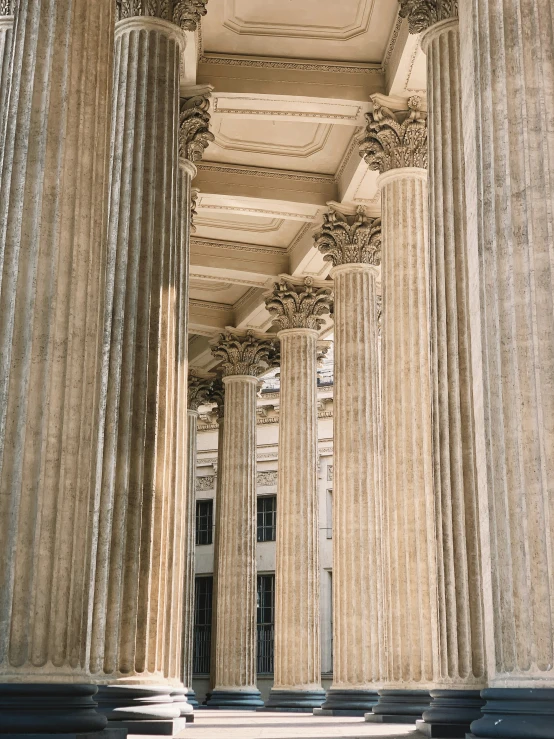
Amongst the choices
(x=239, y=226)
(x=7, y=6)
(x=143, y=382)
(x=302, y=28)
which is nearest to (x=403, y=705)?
(x=143, y=382)

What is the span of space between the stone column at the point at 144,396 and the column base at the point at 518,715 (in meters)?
5.72

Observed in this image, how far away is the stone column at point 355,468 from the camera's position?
843 inches

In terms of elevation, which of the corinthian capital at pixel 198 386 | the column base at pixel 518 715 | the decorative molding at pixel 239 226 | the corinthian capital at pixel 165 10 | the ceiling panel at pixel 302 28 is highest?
the ceiling panel at pixel 302 28

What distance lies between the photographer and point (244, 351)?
33.5 meters

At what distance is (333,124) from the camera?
23500 millimetres

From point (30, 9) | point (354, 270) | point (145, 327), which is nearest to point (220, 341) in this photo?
point (354, 270)

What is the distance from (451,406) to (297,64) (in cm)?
1112

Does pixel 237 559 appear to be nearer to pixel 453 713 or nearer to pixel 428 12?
pixel 428 12

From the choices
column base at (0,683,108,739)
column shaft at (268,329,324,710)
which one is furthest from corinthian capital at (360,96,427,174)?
column base at (0,683,108,739)

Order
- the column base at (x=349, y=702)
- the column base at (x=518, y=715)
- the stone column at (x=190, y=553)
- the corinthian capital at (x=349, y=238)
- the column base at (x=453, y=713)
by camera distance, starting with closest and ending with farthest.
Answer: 1. the column base at (x=518, y=715)
2. the column base at (x=453, y=713)
3. the column base at (x=349, y=702)
4. the corinthian capital at (x=349, y=238)
5. the stone column at (x=190, y=553)

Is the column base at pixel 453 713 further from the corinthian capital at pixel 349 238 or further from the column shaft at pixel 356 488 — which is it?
the corinthian capital at pixel 349 238

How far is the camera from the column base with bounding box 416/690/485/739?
463 inches

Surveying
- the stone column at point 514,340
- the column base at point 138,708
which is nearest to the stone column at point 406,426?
the column base at point 138,708

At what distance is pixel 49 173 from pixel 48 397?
1944mm
